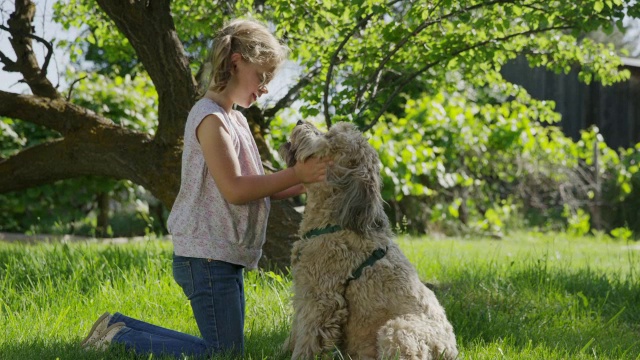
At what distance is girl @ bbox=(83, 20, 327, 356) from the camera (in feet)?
12.9

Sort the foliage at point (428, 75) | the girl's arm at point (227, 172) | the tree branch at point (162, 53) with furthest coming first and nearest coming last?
the foliage at point (428, 75), the tree branch at point (162, 53), the girl's arm at point (227, 172)

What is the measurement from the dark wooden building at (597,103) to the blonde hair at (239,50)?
18.0 meters

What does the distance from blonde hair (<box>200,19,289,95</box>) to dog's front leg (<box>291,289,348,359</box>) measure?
4.37 ft

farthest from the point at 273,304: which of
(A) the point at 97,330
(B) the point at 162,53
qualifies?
(B) the point at 162,53

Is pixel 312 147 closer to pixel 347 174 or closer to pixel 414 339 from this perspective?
pixel 347 174

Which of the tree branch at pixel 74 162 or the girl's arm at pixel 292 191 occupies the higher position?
the tree branch at pixel 74 162

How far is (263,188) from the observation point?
3.86 m

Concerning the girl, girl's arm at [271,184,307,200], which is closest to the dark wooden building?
girl's arm at [271,184,307,200]

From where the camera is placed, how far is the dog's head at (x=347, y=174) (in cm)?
358

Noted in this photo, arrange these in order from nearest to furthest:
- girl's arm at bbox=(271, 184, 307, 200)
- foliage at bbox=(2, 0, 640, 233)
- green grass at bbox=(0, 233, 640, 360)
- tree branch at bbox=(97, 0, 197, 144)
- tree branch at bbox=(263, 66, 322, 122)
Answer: girl's arm at bbox=(271, 184, 307, 200) → green grass at bbox=(0, 233, 640, 360) → tree branch at bbox=(97, 0, 197, 144) → foliage at bbox=(2, 0, 640, 233) → tree branch at bbox=(263, 66, 322, 122)

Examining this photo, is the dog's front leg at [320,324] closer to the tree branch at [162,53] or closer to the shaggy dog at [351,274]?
the shaggy dog at [351,274]

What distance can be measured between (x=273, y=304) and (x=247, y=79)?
1.75 metres

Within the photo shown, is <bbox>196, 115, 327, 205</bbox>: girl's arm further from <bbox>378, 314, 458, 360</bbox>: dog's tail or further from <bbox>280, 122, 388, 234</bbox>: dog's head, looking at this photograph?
<bbox>378, 314, 458, 360</bbox>: dog's tail

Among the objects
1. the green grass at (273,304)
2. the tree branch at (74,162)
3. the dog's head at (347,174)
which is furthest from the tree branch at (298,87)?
the dog's head at (347,174)
